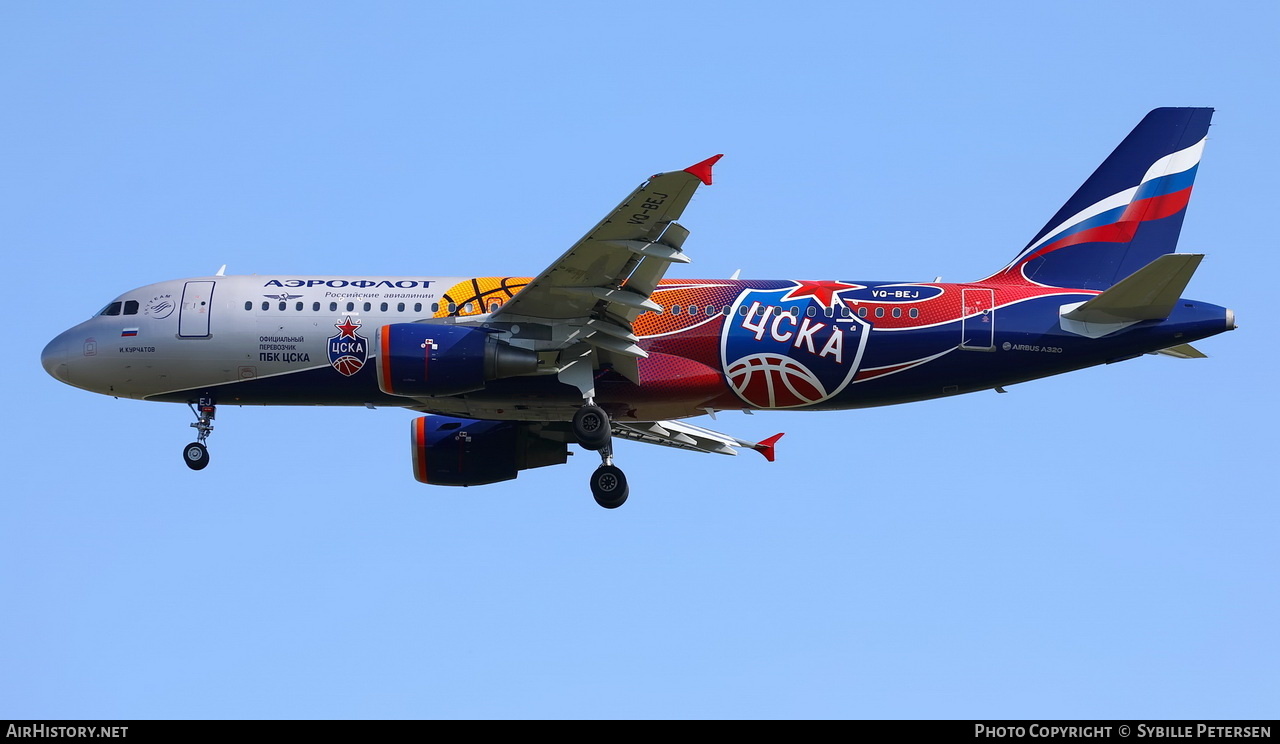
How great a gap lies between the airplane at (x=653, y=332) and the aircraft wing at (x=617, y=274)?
0.06m

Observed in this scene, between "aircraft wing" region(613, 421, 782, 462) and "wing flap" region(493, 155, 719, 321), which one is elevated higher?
"wing flap" region(493, 155, 719, 321)

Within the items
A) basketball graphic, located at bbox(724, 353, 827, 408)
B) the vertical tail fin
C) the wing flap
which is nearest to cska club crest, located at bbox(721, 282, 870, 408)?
basketball graphic, located at bbox(724, 353, 827, 408)

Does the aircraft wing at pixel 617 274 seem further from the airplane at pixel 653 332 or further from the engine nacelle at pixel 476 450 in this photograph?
the engine nacelle at pixel 476 450

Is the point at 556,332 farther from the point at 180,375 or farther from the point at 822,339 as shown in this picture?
the point at 180,375

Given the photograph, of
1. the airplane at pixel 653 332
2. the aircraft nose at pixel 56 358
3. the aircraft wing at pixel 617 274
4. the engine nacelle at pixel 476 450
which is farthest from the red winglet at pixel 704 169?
the aircraft nose at pixel 56 358

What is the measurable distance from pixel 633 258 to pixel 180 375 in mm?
11884

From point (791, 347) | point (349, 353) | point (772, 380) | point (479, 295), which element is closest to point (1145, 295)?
point (791, 347)

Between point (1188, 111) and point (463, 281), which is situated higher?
point (1188, 111)

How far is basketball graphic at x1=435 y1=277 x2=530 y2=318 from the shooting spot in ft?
127

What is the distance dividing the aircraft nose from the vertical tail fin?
22.8m

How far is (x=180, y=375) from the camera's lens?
1548 inches

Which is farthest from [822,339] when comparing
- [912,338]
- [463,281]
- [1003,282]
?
[463,281]

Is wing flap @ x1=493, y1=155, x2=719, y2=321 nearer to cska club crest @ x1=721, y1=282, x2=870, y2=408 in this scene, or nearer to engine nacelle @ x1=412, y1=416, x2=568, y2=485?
cska club crest @ x1=721, y1=282, x2=870, y2=408

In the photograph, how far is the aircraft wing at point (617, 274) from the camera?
33188 mm
